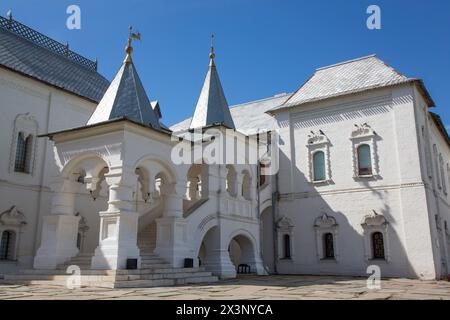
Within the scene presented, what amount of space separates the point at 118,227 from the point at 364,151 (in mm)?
11291

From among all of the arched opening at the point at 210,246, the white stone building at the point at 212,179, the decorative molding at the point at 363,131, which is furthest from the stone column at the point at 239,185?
the decorative molding at the point at 363,131

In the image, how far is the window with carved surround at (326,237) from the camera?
18.6m

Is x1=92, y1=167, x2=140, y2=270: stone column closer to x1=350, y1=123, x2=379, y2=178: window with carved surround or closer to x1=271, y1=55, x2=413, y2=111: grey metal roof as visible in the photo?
x1=350, y1=123, x2=379, y2=178: window with carved surround

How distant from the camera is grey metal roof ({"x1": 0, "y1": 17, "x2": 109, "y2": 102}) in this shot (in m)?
17.3

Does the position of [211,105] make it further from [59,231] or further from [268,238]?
[59,231]

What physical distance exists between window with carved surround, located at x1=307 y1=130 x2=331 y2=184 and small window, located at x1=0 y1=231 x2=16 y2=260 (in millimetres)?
12175

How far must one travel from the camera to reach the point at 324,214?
18938mm

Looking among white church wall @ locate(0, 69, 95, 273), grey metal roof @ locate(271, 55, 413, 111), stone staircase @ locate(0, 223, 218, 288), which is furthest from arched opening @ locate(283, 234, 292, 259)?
white church wall @ locate(0, 69, 95, 273)

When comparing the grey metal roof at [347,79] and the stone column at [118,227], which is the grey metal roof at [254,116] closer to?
the grey metal roof at [347,79]

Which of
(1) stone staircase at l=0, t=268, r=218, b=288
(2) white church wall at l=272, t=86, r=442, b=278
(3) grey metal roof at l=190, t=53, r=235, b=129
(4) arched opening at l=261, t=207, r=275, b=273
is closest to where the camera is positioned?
(1) stone staircase at l=0, t=268, r=218, b=288

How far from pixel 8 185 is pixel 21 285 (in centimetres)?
533
